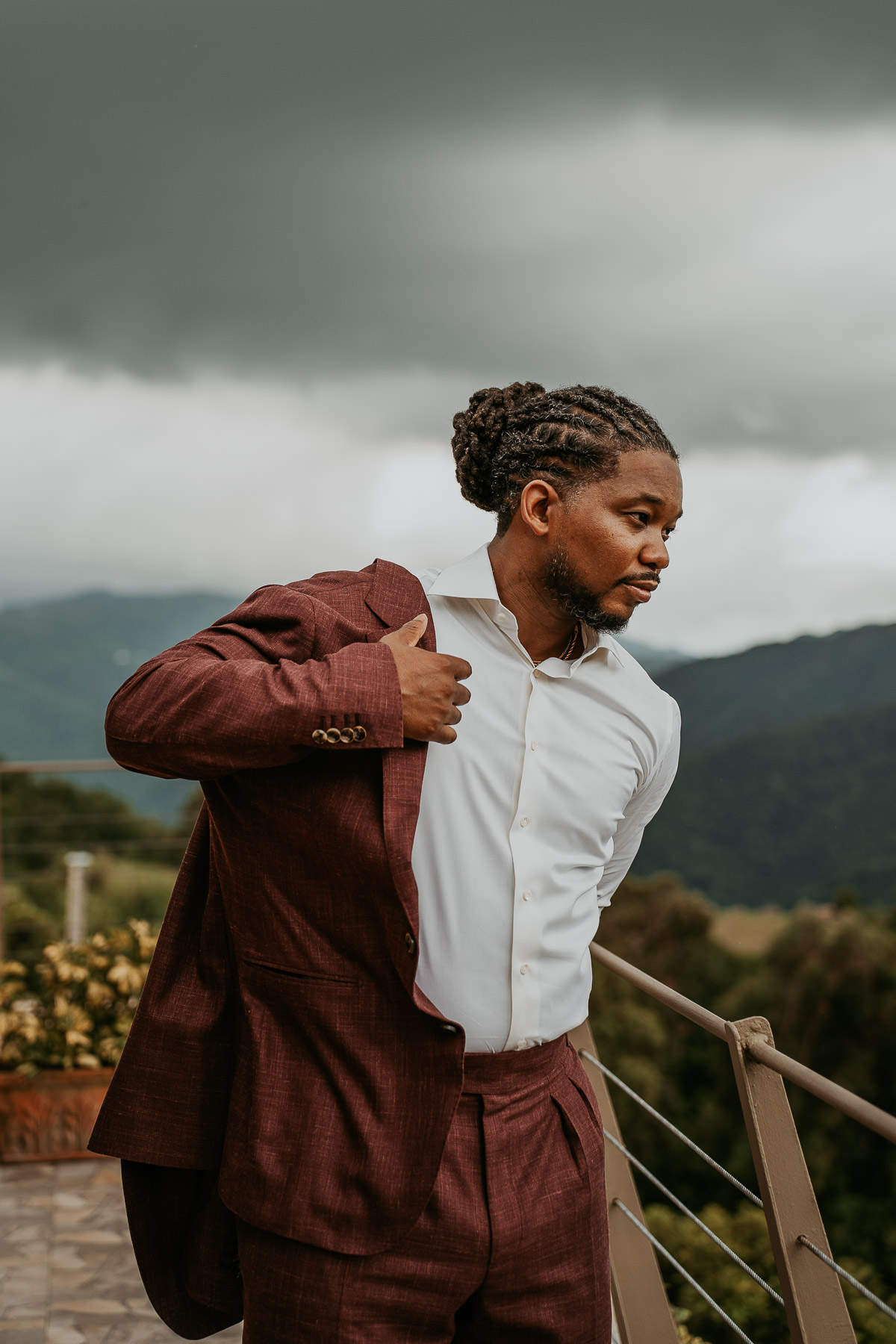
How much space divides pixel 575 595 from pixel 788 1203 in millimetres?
698

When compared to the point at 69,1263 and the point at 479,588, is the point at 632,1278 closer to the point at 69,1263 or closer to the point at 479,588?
the point at 479,588

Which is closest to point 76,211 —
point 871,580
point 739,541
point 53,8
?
point 53,8

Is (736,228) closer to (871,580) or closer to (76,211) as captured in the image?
(871,580)

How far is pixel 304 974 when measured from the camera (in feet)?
3.60

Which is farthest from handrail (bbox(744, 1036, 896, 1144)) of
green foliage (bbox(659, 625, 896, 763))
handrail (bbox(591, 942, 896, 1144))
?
green foliage (bbox(659, 625, 896, 763))

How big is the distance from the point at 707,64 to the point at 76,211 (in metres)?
27.8

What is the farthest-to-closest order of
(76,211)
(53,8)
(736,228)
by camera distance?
(736,228) < (76,211) < (53,8)

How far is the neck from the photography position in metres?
1.23

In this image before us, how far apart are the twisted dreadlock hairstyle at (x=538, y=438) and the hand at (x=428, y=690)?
260 mm

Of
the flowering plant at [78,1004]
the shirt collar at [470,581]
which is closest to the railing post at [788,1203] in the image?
the shirt collar at [470,581]

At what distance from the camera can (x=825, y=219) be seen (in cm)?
6419

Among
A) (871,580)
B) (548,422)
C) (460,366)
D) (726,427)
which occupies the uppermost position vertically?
(460,366)

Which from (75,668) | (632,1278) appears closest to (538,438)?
(632,1278)

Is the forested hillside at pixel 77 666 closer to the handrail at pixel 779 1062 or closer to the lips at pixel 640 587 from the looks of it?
the handrail at pixel 779 1062
